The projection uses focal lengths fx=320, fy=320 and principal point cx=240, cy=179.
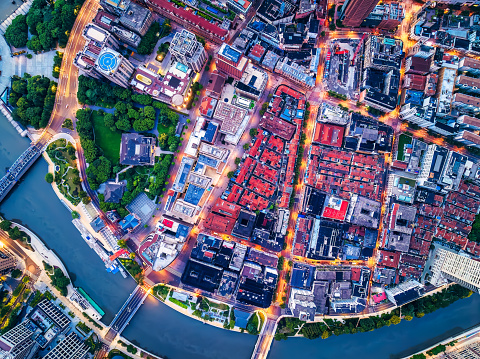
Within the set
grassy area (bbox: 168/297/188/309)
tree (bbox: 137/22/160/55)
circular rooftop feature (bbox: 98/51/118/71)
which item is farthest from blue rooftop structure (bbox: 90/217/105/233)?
tree (bbox: 137/22/160/55)

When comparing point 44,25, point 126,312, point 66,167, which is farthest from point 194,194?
point 44,25

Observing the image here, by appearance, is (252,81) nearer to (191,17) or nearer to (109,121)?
(191,17)

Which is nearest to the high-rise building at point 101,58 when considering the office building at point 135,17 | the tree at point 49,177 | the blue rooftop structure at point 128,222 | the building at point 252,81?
the office building at point 135,17

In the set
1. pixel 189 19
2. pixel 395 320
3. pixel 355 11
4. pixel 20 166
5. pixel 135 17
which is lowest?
pixel 395 320

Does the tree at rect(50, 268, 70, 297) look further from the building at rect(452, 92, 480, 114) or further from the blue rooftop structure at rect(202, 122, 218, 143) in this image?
the building at rect(452, 92, 480, 114)

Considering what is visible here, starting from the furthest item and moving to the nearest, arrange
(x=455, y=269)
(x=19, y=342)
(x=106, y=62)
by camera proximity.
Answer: (x=455, y=269), (x=106, y=62), (x=19, y=342)

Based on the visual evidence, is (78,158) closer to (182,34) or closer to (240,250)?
(182,34)

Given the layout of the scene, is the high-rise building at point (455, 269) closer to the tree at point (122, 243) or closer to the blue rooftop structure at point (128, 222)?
the blue rooftop structure at point (128, 222)
